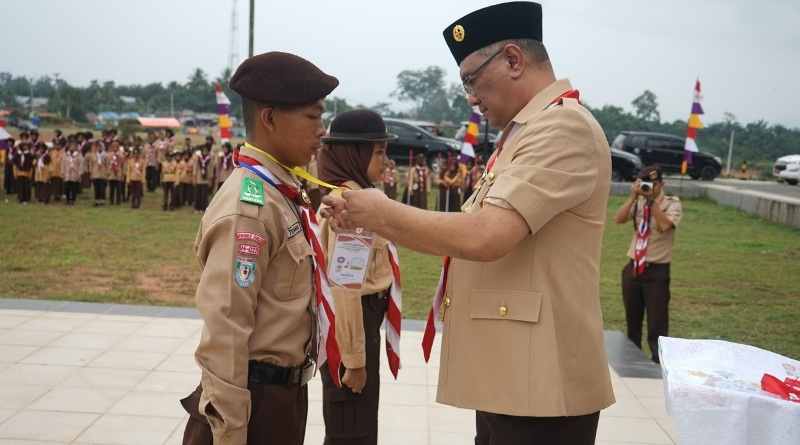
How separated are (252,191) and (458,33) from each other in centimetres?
77

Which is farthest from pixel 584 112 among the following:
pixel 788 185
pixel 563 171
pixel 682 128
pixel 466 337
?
pixel 682 128

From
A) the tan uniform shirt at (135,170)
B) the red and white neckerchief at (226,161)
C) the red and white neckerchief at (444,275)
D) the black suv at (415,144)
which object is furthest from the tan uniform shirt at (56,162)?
the red and white neckerchief at (444,275)

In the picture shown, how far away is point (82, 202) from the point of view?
18781mm

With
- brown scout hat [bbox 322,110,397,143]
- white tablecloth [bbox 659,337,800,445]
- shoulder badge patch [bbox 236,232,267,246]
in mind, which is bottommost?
white tablecloth [bbox 659,337,800,445]

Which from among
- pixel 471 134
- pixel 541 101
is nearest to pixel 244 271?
pixel 541 101

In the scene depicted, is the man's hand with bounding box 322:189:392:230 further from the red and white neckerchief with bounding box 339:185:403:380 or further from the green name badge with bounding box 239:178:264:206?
the red and white neckerchief with bounding box 339:185:403:380

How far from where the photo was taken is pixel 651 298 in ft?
21.5

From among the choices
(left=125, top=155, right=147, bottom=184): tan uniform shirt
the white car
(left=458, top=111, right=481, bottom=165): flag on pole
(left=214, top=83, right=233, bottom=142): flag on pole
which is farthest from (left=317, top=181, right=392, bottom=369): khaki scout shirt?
the white car

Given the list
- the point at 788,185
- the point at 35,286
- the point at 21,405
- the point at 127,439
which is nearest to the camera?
the point at 127,439

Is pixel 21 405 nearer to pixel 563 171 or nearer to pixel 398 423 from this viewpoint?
pixel 398 423

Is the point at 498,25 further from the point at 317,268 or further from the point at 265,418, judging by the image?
the point at 265,418

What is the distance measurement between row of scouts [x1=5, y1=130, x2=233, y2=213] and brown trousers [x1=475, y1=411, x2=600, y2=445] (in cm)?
1587

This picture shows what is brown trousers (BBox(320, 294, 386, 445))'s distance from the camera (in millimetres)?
3268

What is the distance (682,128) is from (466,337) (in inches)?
1614
